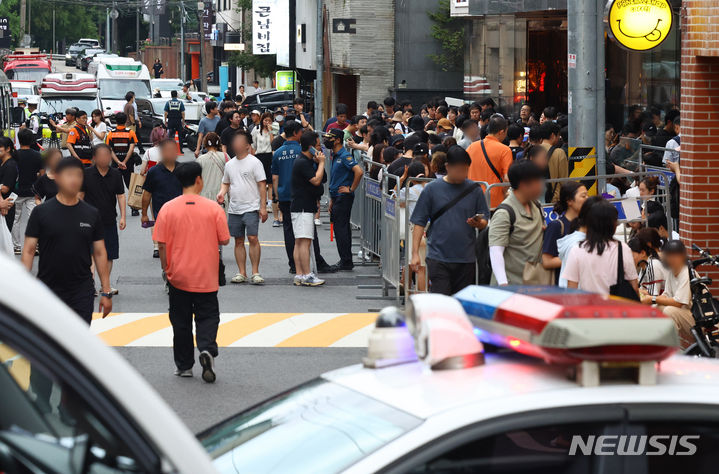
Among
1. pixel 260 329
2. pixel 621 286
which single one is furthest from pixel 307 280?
pixel 621 286

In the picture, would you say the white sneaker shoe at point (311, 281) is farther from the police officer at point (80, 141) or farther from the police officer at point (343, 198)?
the police officer at point (80, 141)

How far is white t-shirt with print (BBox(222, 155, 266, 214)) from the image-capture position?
14062 millimetres

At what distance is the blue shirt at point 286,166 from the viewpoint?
1500 centimetres

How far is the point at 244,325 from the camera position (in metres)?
12.0

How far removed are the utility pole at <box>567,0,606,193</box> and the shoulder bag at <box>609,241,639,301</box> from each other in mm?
3661

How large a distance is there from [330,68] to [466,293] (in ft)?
117

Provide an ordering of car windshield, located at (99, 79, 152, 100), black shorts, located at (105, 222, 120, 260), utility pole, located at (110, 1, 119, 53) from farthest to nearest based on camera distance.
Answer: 1. utility pole, located at (110, 1, 119, 53)
2. car windshield, located at (99, 79, 152, 100)
3. black shorts, located at (105, 222, 120, 260)

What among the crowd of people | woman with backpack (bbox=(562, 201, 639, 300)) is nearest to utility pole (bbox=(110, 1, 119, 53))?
the crowd of people

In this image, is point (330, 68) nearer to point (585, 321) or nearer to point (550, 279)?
point (550, 279)

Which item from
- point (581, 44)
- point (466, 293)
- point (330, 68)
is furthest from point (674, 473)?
point (330, 68)

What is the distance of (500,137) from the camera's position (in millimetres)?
13016

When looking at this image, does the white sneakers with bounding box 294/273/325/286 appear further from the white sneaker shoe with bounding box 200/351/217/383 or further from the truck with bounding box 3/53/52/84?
the truck with bounding box 3/53/52/84

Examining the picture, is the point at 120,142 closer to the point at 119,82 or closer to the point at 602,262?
the point at 602,262

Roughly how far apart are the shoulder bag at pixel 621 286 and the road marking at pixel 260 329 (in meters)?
3.92
